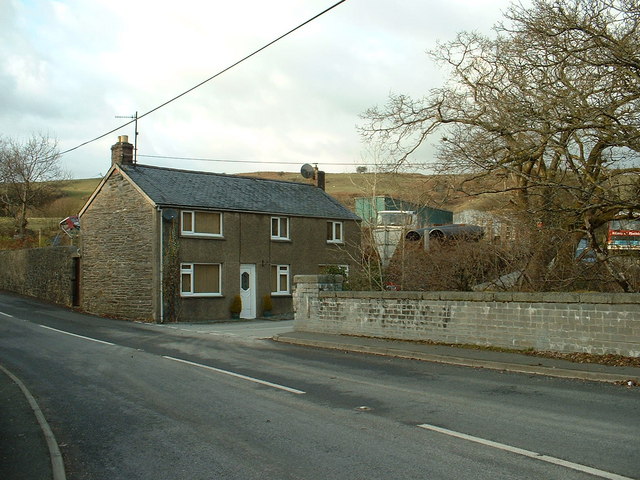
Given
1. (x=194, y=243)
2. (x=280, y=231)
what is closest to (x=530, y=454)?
(x=194, y=243)

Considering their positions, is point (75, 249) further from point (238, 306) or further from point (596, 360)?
point (596, 360)

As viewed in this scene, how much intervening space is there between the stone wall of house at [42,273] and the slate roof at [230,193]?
7152 millimetres

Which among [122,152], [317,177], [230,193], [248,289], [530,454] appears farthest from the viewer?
[317,177]

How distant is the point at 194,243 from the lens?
27.8 m

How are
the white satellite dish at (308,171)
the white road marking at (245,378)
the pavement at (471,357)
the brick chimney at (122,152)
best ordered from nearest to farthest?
the white road marking at (245,378), the pavement at (471,357), the brick chimney at (122,152), the white satellite dish at (308,171)

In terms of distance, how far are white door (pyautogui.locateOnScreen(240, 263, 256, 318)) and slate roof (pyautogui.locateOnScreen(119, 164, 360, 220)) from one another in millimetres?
2762

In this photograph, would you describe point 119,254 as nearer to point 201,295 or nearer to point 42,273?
point 201,295

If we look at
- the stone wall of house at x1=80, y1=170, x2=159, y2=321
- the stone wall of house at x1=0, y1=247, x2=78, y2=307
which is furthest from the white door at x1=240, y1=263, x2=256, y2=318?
the stone wall of house at x1=0, y1=247, x2=78, y2=307

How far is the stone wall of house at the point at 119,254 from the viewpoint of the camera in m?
27.3

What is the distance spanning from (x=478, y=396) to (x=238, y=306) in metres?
20.0

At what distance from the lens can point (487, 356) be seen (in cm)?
1330

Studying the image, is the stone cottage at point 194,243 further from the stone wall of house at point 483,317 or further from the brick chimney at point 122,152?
the stone wall of house at point 483,317

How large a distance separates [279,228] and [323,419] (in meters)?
23.2

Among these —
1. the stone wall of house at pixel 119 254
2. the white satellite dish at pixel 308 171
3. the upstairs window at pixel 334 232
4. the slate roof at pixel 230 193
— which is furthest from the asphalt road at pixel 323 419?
the white satellite dish at pixel 308 171
